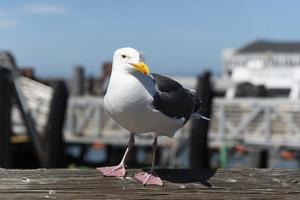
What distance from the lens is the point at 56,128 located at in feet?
49.7

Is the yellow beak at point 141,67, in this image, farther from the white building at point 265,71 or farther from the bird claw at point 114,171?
the white building at point 265,71

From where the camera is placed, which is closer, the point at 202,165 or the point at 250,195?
the point at 250,195

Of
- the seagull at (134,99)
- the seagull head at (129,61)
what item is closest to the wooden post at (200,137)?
the seagull at (134,99)

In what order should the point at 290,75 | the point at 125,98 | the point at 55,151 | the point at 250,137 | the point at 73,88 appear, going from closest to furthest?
the point at 125,98, the point at 55,151, the point at 250,137, the point at 290,75, the point at 73,88

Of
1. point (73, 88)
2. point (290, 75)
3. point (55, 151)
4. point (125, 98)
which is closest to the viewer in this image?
point (125, 98)

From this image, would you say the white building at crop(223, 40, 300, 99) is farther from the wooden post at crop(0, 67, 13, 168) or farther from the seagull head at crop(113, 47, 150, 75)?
the seagull head at crop(113, 47, 150, 75)

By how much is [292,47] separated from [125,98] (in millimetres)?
59073

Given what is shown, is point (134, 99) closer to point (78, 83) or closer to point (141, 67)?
point (141, 67)

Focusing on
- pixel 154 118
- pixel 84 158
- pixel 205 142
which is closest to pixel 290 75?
pixel 84 158

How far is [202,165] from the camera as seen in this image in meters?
14.1

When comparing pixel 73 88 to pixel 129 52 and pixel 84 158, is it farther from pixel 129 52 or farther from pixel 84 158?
pixel 129 52

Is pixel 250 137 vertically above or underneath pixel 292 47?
underneath

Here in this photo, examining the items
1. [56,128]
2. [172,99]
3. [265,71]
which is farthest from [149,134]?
[172,99]

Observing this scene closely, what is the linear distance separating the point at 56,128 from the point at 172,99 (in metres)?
11.8
